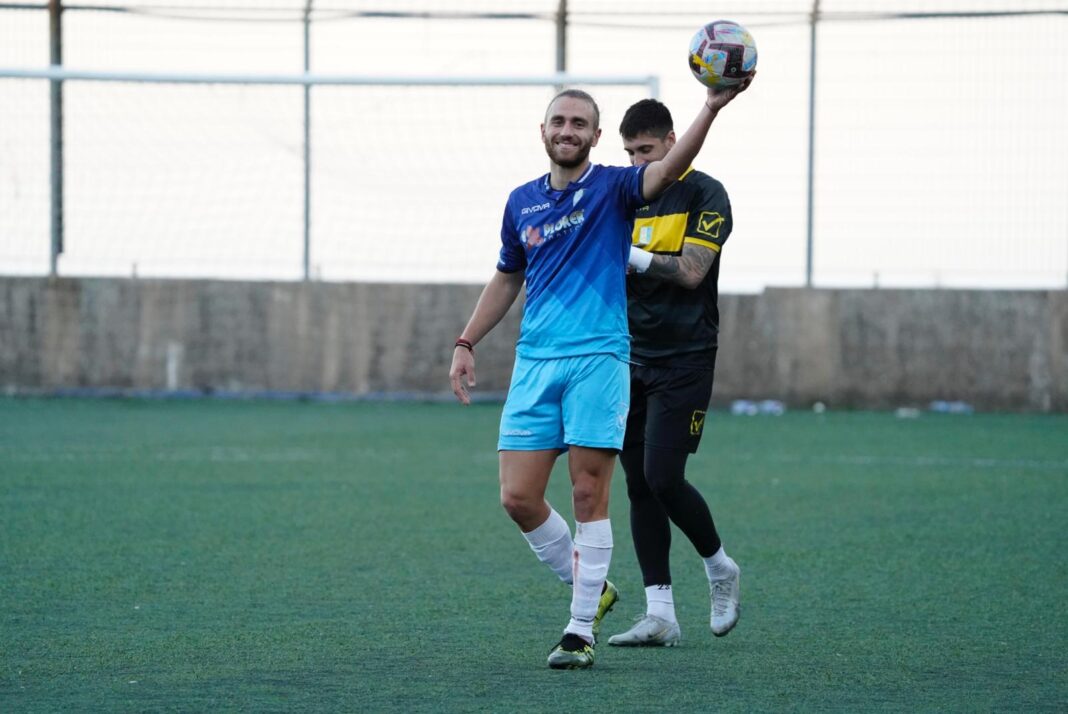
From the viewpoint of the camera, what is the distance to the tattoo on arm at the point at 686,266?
5.54 m

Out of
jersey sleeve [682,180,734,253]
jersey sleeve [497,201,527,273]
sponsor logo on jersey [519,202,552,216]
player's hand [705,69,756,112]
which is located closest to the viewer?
player's hand [705,69,756,112]

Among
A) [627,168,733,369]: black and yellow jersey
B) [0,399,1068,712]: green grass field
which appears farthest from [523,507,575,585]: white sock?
[627,168,733,369]: black and yellow jersey

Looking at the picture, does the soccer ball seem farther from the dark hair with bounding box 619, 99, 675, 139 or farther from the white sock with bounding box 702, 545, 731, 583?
the white sock with bounding box 702, 545, 731, 583

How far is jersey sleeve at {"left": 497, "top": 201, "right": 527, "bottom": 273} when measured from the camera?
18.1ft

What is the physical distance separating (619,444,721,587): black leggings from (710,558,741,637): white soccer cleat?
0.41 feet

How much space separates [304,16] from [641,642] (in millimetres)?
14678

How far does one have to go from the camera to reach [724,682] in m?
4.92

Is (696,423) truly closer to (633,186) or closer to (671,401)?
(671,401)

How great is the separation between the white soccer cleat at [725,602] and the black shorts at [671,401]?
0.48 m

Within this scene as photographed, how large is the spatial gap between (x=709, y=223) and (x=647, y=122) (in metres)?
0.45

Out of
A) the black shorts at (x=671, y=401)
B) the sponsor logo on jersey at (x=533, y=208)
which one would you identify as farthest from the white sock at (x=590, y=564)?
the sponsor logo on jersey at (x=533, y=208)

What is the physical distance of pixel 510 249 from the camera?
5602 millimetres

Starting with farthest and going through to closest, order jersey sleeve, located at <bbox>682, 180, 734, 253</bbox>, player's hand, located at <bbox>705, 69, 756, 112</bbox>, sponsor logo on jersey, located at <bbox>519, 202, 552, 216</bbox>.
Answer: jersey sleeve, located at <bbox>682, 180, 734, 253</bbox>
sponsor logo on jersey, located at <bbox>519, 202, 552, 216</bbox>
player's hand, located at <bbox>705, 69, 756, 112</bbox>

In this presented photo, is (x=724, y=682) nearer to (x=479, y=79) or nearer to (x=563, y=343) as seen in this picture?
(x=563, y=343)
